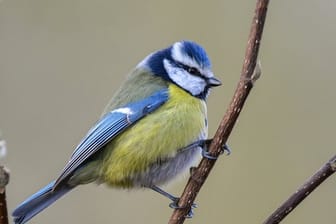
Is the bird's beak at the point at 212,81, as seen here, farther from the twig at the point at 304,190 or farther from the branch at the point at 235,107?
the twig at the point at 304,190

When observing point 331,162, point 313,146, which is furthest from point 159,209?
point 331,162

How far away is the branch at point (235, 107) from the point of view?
1.36m

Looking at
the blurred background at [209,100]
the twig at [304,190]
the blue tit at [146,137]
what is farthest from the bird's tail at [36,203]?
the blurred background at [209,100]

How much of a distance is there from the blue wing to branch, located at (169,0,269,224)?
0.64m

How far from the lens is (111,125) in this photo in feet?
7.18

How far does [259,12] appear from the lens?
1.35m

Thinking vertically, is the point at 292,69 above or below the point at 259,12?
below

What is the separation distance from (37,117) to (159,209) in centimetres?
89

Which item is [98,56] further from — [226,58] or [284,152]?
[284,152]

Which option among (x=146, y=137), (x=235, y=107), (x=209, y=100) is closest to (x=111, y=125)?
(x=146, y=137)

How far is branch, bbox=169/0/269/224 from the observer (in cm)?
136

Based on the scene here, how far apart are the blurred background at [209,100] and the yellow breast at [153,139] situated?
104 centimetres

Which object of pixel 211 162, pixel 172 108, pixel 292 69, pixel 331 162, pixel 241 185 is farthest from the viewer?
pixel 292 69

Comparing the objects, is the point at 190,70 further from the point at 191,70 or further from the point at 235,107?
the point at 235,107
